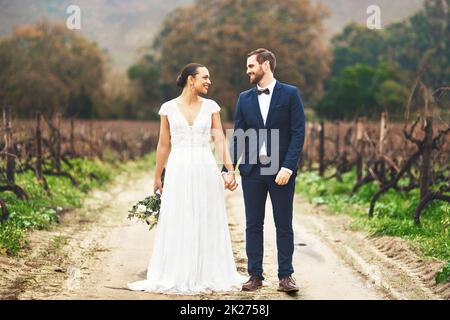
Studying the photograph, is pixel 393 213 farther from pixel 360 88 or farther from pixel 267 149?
pixel 360 88

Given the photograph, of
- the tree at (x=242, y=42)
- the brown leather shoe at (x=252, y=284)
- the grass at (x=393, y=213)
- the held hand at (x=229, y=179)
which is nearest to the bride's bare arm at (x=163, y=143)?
the held hand at (x=229, y=179)

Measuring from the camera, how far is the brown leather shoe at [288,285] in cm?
658

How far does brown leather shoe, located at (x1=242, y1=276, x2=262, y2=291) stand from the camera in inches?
260

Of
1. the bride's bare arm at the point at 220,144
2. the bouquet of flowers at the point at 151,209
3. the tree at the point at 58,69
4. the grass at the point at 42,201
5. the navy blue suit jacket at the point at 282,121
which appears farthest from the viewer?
the tree at the point at 58,69

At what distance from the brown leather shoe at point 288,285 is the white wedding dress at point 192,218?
381 mm

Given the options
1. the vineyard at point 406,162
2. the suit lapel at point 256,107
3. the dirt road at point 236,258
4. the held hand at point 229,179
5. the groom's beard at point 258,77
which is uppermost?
the groom's beard at point 258,77

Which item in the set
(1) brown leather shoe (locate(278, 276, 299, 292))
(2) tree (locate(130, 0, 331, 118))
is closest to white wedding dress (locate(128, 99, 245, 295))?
(1) brown leather shoe (locate(278, 276, 299, 292))

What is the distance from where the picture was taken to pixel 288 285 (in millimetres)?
6586

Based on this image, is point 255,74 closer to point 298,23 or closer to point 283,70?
point 283,70

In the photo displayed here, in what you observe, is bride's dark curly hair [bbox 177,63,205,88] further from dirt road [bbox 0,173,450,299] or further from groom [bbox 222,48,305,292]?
dirt road [bbox 0,173,450,299]

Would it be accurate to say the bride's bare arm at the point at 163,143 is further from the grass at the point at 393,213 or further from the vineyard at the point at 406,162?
the vineyard at the point at 406,162

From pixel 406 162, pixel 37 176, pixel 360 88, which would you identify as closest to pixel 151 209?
pixel 406 162

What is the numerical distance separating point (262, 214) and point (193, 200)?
0.64m

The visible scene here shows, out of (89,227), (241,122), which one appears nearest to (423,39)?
(89,227)
